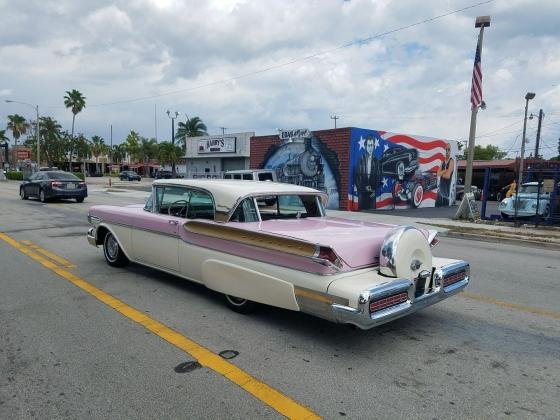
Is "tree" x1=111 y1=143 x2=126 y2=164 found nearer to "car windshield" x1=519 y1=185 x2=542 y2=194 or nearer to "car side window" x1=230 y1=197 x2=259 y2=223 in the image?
"car windshield" x1=519 y1=185 x2=542 y2=194

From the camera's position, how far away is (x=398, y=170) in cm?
2372

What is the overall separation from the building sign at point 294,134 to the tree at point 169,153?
43288 millimetres

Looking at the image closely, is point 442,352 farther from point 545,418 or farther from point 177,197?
point 177,197

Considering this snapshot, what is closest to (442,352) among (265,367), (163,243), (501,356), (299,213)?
(501,356)

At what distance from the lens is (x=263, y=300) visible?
4.36 meters

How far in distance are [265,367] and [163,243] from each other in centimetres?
258

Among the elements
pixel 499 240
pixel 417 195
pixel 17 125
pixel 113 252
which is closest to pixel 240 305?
pixel 113 252

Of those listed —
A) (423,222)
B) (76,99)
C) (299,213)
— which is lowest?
(423,222)

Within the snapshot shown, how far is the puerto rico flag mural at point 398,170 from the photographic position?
21.5 metres

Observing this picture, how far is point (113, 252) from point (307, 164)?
16925mm

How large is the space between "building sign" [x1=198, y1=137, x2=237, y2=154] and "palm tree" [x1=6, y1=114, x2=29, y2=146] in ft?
231

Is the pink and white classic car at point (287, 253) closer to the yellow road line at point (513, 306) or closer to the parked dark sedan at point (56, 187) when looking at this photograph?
the yellow road line at point (513, 306)

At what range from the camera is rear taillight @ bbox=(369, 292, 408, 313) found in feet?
12.0

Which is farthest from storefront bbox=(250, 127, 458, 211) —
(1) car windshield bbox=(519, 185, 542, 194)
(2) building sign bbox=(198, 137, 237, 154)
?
(2) building sign bbox=(198, 137, 237, 154)
